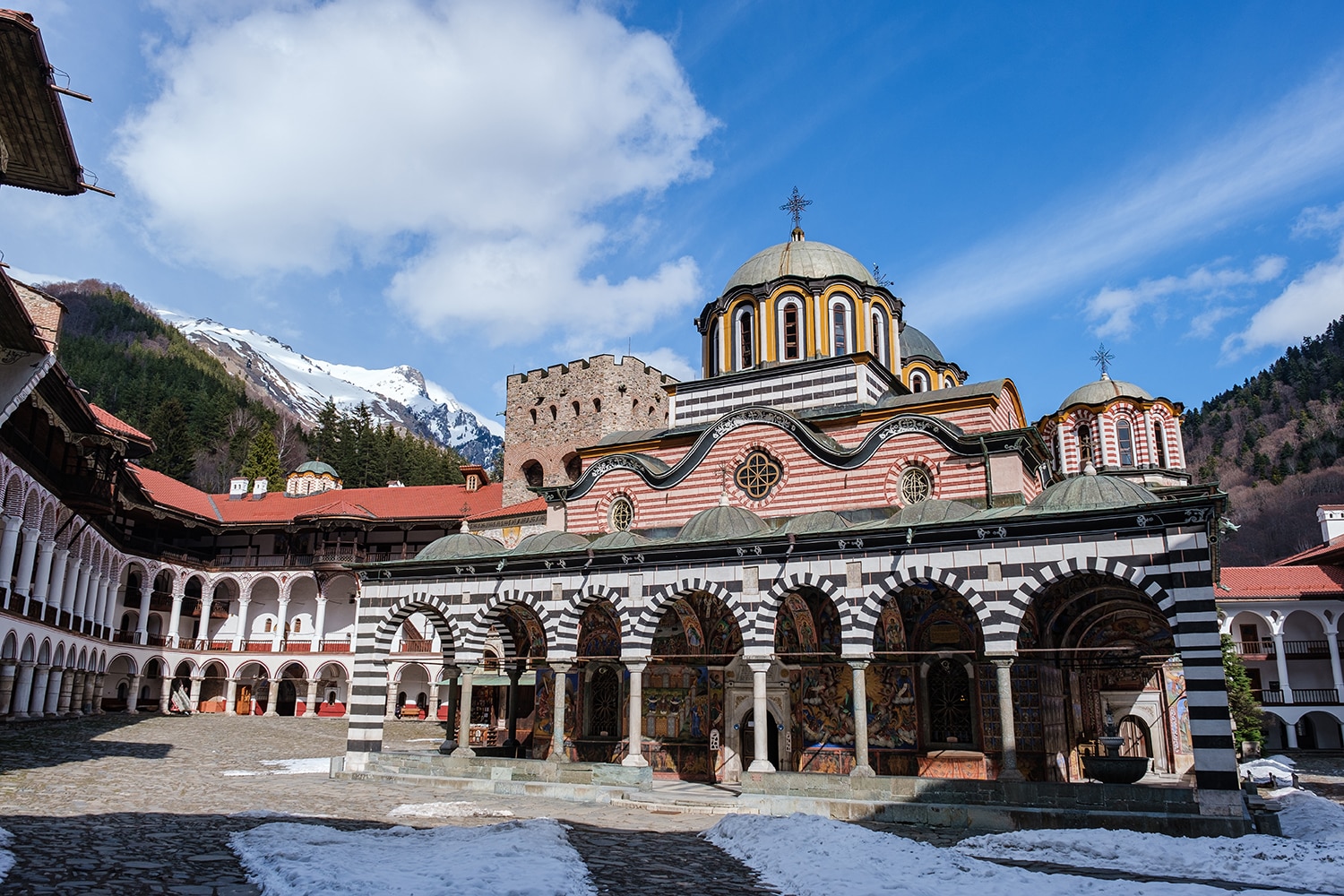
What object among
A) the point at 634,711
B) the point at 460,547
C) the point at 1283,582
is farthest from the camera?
the point at 1283,582

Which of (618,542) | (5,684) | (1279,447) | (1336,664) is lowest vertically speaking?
(5,684)

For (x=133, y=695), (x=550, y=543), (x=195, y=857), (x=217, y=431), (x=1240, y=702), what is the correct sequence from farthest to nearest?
(x=217, y=431) < (x=133, y=695) < (x=1240, y=702) < (x=550, y=543) < (x=195, y=857)

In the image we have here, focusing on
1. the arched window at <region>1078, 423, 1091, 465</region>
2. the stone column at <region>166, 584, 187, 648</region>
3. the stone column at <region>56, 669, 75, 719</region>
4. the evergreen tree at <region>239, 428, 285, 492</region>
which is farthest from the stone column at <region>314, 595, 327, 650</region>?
the arched window at <region>1078, 423, 1091, 465</region>

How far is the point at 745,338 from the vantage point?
24047mm

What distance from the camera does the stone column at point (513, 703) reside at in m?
21.3

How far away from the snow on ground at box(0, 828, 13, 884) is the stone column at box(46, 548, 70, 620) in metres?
23.5

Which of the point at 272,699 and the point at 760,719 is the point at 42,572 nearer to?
the point at 272,699

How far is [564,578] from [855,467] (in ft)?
19.6

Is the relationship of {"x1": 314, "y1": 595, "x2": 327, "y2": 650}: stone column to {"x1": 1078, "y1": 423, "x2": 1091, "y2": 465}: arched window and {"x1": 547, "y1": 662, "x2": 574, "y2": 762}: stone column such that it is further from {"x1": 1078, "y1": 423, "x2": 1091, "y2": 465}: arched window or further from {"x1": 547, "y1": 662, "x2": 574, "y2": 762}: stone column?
{"x1": 1078, "y1": 423, "x2": 1091, "y2": 465}: arched window

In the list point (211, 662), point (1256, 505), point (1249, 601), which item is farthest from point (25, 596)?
point (1256, 505)

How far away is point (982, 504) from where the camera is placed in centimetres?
1828

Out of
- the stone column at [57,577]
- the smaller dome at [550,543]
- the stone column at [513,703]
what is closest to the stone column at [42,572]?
the stone column at [57,577]

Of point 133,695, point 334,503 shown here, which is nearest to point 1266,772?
point 334,503

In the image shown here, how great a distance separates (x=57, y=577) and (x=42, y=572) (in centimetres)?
177
